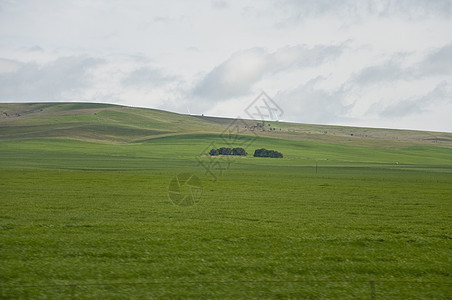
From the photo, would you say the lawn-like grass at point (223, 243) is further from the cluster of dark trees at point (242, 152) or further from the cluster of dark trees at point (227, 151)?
the cluster of dark trees at point (242, 152)

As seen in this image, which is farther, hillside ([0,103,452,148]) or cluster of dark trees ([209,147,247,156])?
hillside ([0,103,452,148])

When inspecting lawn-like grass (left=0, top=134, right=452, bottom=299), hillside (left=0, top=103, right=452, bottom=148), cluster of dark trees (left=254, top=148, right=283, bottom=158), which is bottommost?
lawn-like grass (left=0, top=134, right=452, bottom=299)

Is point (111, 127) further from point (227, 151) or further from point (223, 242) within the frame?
point (223, 242)

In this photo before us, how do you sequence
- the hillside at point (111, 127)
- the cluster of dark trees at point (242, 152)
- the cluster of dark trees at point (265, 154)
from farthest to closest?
the hillside at point (111, 127)
the cluster of dark trees at point (265, 154)
the cluster of dark trees at point (242, 152)

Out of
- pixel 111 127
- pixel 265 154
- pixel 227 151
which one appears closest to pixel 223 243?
pixel 227 151

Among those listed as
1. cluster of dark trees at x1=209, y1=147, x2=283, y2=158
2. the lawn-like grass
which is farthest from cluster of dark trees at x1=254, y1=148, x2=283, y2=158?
the lawn-like grass

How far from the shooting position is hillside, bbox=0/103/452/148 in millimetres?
141500

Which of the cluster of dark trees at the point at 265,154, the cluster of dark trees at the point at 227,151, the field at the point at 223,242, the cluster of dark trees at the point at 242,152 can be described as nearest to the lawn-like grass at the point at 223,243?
the field at the point at 223,242

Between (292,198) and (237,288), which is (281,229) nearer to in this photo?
(237,288)

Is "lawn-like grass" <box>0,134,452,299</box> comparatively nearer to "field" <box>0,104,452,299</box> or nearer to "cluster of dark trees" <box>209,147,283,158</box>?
"field" <box>0,104,452,299</box>

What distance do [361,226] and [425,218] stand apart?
5.10m

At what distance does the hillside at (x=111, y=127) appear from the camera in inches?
5571

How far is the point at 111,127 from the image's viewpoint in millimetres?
155625

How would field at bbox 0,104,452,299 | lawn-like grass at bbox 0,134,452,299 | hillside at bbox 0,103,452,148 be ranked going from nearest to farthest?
1. field at bbox 0,104,452,299
2. lawn-like grass at bbox 0,134,452,299
3. hillside at bbox 0,103,452,148
